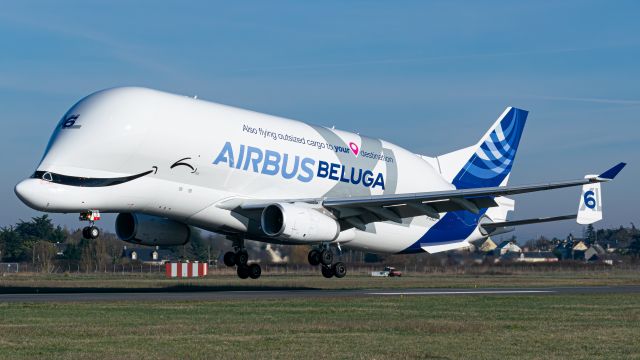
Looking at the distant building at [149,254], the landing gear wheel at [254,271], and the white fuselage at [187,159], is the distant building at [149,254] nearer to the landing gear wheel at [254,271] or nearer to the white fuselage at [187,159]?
the landing gear wheel at [254,271]

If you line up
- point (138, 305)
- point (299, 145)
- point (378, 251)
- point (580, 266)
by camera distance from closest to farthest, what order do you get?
point (138, 305)
point (299, 145)
point (378, 251)
point (580, 266)

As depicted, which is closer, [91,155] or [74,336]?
[74,336]

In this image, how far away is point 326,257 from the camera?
41.2m

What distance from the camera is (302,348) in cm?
1998

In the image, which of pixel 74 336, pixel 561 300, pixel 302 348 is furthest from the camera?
pixel 561 300

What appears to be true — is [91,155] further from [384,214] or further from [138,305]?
[384,214]

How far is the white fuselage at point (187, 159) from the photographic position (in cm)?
3434

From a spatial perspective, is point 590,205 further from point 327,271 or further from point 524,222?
point 327,271

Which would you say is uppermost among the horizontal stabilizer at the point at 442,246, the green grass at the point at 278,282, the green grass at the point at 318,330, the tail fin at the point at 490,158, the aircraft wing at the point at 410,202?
the tail fin at the point at 490,158

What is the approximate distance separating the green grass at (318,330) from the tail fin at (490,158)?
1570 centimetres

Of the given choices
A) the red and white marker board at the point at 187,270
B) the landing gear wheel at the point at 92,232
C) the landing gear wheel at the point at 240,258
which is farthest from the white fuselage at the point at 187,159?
the red and white marker board at the point at 187,270

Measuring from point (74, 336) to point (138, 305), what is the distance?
952 cm

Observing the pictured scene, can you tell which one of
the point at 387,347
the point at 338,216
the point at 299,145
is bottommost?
the point at 387,347

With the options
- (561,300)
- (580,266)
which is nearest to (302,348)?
(561,300)
